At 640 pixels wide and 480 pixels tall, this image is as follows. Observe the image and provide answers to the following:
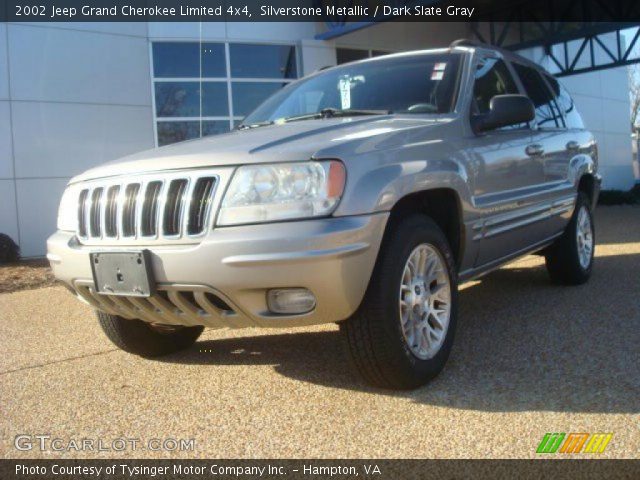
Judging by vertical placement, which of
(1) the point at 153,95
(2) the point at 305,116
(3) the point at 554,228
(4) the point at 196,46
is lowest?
(3) the point at 554,228

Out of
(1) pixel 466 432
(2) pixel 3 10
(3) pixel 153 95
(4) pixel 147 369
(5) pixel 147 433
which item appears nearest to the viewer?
(1) pixel 466 432

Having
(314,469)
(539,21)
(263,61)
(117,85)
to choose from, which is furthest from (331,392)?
(539,21)

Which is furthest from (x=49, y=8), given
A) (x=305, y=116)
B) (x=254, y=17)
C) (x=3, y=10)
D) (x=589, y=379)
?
(x=589, y=379)

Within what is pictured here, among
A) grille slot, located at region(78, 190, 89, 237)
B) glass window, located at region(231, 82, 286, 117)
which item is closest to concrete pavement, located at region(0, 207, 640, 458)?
grille slot, located at region(78, 190, 89, 237)

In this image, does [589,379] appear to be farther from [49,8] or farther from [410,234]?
[49,8]

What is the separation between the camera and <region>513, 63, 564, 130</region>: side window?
5.00 meters

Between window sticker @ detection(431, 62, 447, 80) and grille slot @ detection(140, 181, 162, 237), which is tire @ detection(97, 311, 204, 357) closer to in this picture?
grille slot @ detection(140, 181, 162, 237)

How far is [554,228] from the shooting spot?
16.5 feet

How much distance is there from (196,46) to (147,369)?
9972 millimetres

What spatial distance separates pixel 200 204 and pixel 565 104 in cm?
415

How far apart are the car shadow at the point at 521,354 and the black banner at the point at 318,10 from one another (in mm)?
8336

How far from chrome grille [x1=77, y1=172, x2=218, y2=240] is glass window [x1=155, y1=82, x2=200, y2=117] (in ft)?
30.5

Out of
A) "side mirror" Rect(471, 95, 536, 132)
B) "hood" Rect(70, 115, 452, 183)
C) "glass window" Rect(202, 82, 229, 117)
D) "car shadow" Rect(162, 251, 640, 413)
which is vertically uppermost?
"glass window" Rect(202, 82, 229, 117)

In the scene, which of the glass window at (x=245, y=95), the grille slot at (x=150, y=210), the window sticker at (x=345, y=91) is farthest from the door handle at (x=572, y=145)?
the glass window at (x=245, y=95)
